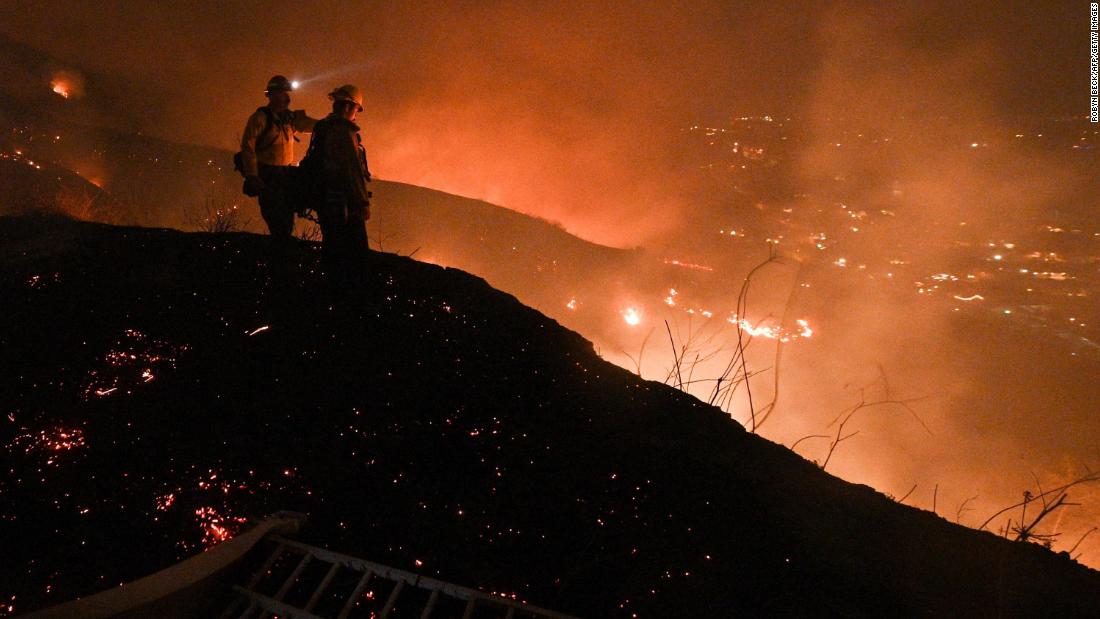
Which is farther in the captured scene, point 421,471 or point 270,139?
point 270,139

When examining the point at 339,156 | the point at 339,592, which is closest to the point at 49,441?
the point at 339,592

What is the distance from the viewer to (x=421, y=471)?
2.13 metres

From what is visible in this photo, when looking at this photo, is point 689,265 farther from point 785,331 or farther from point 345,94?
point 345,94

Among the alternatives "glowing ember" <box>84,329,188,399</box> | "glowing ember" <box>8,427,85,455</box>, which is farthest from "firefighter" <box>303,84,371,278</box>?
"glowing ember" <box>8,427,85,455</box>

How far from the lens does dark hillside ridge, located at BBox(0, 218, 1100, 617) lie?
68.5 inches

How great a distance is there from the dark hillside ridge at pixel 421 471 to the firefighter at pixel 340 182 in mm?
503

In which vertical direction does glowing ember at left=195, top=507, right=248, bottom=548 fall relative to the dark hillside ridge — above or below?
below

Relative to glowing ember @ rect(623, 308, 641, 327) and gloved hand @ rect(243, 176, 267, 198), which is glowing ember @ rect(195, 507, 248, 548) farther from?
glowing ember @ rect(623, 308, 641, 327)

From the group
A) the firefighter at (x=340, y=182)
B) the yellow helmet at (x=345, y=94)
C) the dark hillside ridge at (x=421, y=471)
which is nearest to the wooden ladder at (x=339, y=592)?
the dark hillside ridge at (x=421, y=471)

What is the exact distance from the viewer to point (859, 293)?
32.1 meters

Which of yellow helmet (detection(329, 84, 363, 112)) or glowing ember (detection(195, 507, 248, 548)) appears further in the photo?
yellow helmet (detection(329, 84, 363, 112))

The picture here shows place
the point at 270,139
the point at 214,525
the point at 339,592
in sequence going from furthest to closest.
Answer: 1. the point at 270,139
2. the point at 214,525
3. the point at 339,592

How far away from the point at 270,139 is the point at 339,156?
5.11 ft

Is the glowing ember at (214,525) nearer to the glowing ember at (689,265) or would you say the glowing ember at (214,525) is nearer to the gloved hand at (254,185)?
the gloved hand at (254,185)
